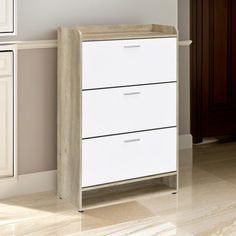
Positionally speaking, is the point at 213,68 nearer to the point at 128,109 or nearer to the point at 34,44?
the point at 128,109

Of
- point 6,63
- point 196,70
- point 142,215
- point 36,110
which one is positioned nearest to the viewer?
point 142,215

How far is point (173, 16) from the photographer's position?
3918 mm

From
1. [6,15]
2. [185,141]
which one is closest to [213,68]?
[185,141]

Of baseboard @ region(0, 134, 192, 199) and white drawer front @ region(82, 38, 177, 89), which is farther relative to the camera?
baseboard @ region(0, 134, 192, 199)

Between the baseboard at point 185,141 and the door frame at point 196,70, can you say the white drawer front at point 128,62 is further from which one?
the door frame at point 196,70

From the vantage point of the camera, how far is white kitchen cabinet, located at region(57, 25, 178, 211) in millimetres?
3385

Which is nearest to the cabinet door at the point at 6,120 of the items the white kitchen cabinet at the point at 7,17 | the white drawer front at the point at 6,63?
the white drawer front at the point at 6,63

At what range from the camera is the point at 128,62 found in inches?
136

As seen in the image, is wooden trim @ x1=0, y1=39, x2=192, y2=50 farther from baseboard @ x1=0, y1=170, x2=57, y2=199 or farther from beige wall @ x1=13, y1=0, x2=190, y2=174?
baseboard @ x1=0, y1=170, x2=57, y2=199

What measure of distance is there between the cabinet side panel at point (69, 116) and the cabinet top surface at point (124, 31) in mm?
91

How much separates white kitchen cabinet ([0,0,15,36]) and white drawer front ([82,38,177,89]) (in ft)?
1.43

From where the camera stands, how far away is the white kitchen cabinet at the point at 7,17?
3.43m

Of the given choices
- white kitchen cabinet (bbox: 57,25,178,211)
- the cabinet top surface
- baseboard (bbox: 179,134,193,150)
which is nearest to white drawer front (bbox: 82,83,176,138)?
white kitchen cabinet (bbox: 57,25,178,211)

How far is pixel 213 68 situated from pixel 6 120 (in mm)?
1862
